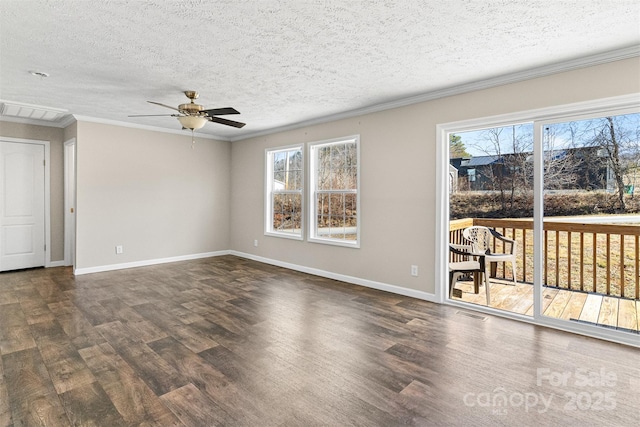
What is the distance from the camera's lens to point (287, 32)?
2.56m

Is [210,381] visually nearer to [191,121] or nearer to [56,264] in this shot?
[191,121]

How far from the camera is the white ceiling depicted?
2.24 m

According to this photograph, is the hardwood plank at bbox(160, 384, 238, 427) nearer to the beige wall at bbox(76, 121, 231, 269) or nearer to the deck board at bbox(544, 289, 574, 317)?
the deck board at bbox(544, 289, 574, 317)

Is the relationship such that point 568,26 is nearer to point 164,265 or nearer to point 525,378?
point 525,378

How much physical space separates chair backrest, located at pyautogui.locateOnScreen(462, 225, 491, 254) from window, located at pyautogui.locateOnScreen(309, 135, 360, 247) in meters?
1.47

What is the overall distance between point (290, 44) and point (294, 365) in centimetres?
258

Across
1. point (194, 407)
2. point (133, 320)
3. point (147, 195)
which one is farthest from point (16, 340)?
point (147, 195)

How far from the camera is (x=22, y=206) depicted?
5.59 meters

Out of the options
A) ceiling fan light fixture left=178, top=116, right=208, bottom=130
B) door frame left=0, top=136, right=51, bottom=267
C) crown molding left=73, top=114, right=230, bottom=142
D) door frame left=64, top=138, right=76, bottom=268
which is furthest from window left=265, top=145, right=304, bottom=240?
door frame left=0, top=136, right=51, bottom=267

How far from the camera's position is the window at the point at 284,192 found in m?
5.91

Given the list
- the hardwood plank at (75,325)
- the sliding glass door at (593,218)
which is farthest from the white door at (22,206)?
the sliding glass door at (593,218)

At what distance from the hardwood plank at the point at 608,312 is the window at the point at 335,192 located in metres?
2.75

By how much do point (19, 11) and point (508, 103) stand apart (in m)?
4.18

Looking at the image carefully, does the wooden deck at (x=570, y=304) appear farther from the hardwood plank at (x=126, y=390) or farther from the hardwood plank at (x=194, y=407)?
the hardwood plank at (x=126, y=390)
